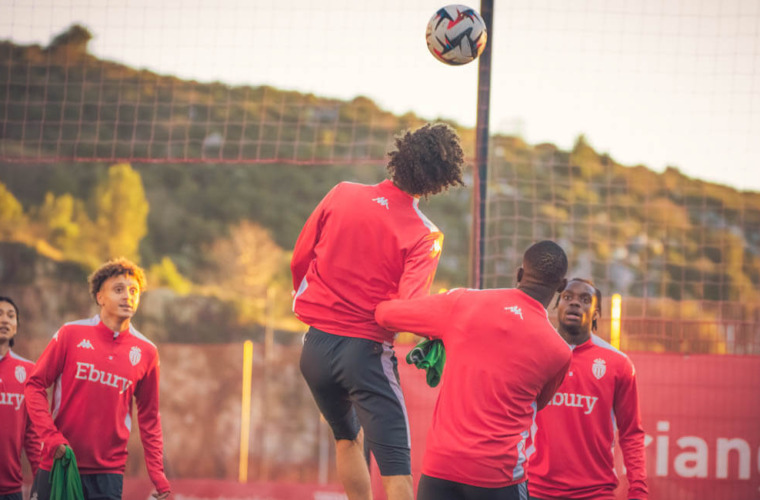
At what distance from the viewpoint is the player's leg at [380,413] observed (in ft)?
14.2

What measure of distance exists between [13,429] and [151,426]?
4.58 ft

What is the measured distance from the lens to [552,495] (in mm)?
5211

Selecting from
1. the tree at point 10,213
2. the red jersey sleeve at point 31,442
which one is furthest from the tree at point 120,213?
the red jersey sleeve at point 31,442

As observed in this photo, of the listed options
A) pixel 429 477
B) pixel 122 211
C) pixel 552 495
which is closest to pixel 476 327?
pixel 429 477

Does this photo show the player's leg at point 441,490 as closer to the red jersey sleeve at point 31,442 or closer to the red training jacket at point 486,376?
the red training jacket at point 486,376

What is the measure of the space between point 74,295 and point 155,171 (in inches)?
503

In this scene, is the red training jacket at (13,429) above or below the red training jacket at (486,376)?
below

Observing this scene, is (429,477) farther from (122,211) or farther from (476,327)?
(122,211)

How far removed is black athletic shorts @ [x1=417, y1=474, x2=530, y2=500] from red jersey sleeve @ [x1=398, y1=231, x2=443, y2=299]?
2.69 feet

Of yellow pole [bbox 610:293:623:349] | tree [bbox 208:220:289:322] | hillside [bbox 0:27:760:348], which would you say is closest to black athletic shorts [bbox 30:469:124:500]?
yellow pole [bbox 610:293:623:349]

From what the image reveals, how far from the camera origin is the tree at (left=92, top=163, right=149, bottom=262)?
45.9 meters

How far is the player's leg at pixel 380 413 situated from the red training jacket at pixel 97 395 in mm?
1566

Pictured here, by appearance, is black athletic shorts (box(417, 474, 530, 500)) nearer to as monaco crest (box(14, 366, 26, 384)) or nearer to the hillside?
as monaco crest (box(14, 366, 26, 384))

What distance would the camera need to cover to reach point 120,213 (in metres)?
48.2
